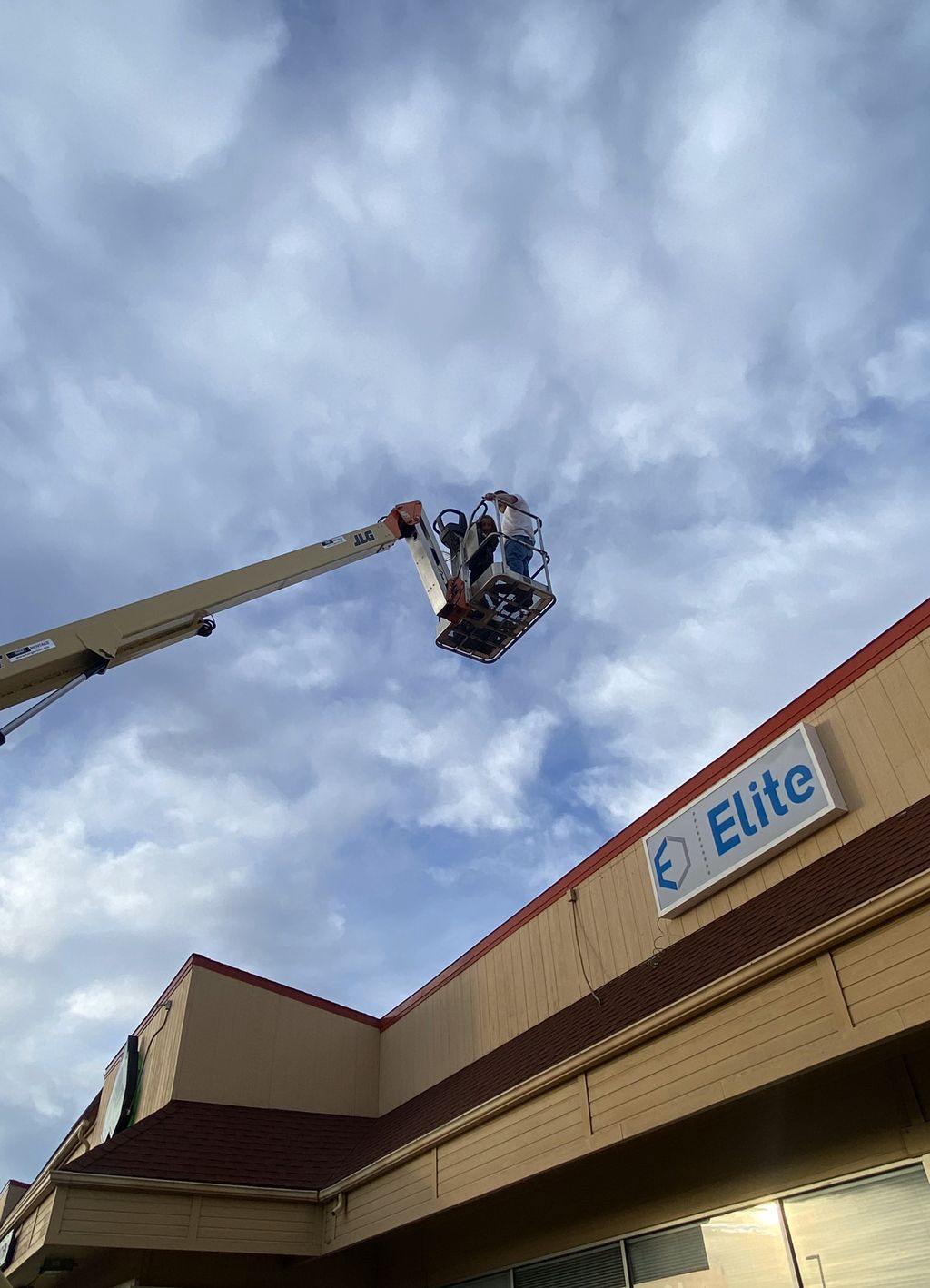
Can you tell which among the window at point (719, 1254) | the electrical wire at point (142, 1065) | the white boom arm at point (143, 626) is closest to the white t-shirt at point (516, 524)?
the white boom arm at point (143, 626)

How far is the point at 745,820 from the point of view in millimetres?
9602

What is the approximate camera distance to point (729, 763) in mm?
10141

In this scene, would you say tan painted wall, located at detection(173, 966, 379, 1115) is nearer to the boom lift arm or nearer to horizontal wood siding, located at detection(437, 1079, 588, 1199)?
horizontal wood siding, located at detection(437, 1079, 588, 1199)

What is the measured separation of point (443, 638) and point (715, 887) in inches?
199

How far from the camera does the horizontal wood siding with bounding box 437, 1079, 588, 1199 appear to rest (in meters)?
7.75

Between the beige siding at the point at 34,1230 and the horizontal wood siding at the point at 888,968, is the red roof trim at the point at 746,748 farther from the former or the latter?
the beige siding at the point at 34,1230

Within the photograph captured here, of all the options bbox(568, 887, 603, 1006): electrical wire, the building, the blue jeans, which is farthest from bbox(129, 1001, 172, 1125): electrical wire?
the blue jeans

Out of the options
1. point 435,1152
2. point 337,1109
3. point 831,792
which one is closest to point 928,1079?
point 831,792

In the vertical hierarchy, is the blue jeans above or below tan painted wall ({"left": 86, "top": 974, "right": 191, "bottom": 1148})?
above

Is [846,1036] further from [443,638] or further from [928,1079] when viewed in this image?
[443,638]

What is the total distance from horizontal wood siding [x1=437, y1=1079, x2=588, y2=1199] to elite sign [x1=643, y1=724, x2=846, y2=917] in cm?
281

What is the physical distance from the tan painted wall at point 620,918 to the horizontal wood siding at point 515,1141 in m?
2.70

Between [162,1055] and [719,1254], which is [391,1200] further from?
[162,1055]

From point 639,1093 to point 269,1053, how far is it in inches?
399
